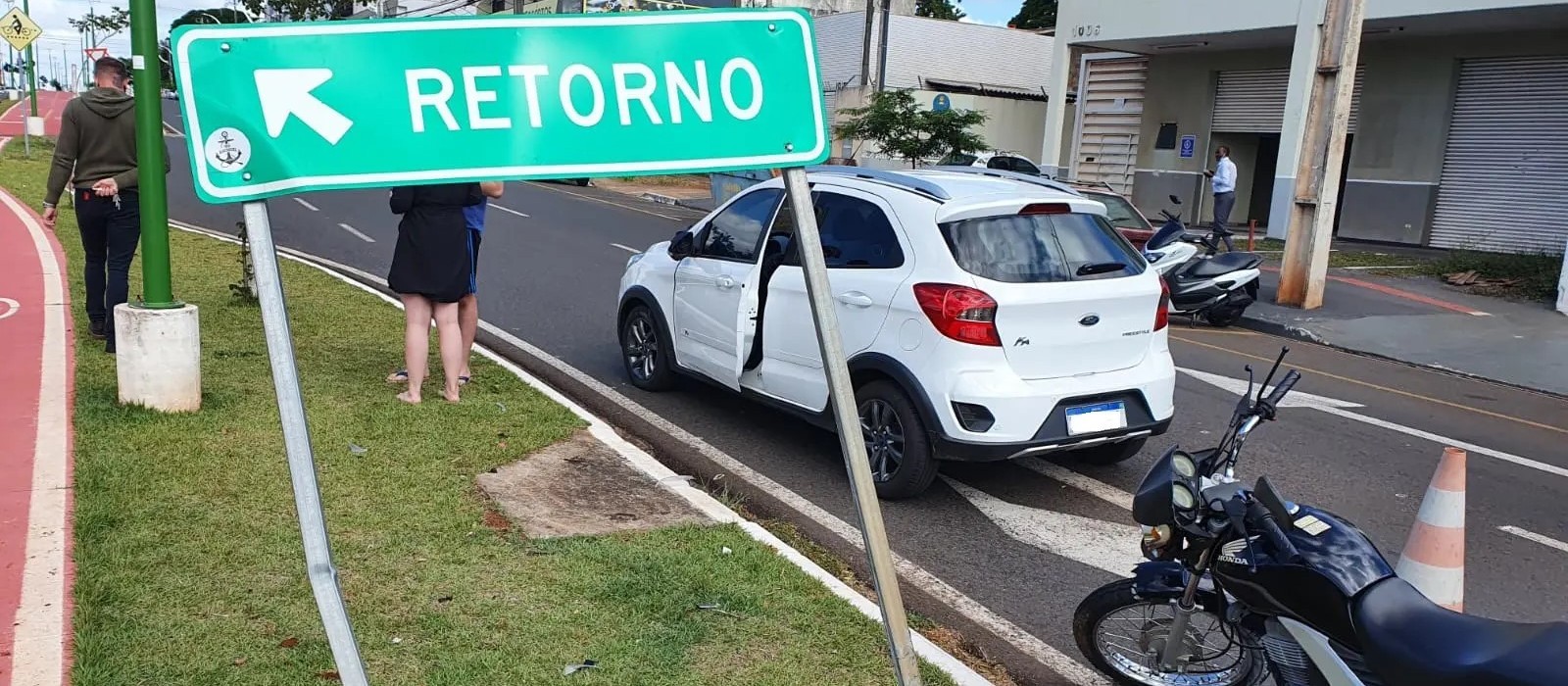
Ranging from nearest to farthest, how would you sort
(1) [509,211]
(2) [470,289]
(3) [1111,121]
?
1. (2) [470,289]
2. (1) [509,211]
3. (3) [1111,121]

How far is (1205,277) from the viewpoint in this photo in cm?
1253

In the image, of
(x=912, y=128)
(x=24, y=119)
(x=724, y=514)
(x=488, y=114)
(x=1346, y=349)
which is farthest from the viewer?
(x=24, y=119)

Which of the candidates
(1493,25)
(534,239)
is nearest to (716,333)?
(534,239)

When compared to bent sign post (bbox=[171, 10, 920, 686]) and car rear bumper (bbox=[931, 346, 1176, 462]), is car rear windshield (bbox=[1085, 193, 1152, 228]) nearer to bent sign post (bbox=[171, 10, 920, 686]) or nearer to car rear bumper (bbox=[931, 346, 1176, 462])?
car rear bumper (bbox=[931, 346, 1176, 462])

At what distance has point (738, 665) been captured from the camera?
3883 mm

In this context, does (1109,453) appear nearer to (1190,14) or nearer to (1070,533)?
(1070,533)

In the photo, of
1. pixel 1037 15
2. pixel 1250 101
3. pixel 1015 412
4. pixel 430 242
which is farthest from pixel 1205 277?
pixel 1037 15

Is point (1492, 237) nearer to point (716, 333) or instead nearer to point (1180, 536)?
point (716, 333)

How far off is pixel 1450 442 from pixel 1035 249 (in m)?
3.87

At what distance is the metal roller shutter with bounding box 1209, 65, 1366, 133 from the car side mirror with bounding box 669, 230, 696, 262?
1971 centimetres

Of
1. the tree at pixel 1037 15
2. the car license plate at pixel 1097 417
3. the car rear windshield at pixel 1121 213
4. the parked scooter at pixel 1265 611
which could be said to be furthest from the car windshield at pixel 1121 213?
the tree at pixel 1037 15

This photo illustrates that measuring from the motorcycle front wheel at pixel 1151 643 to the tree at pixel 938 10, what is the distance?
65.6m

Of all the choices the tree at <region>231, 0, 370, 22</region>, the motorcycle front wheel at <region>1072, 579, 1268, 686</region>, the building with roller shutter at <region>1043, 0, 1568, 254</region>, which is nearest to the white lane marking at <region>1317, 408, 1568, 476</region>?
the motorcycle front wheel at <region>1072, 579, 1268, 686</region>

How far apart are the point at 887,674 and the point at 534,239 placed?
535 inches
